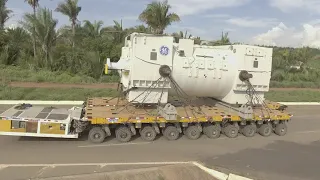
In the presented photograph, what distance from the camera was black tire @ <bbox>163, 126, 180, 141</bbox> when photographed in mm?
12859

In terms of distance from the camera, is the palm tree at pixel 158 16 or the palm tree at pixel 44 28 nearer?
the palm tree at pixel 44 28

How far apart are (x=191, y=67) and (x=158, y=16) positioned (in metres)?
20.2

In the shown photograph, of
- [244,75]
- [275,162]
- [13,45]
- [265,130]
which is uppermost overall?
[13,45]

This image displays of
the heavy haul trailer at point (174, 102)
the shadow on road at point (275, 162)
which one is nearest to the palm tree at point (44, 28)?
the heavy haul trailer at point (174, 102)

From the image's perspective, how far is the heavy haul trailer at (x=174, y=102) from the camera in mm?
11875

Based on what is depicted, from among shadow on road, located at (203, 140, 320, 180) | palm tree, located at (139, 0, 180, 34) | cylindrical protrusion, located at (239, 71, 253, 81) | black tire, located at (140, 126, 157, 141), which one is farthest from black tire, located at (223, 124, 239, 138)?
palm tree, located at (139, 0, 180, 34)

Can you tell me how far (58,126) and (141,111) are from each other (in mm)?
3236

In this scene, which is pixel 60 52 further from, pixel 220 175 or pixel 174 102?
pixel 220 175

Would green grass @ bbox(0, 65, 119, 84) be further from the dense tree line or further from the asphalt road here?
the asphalt road

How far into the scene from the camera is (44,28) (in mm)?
30047

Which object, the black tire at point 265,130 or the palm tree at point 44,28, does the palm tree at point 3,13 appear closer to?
the palm tree at point 44,28

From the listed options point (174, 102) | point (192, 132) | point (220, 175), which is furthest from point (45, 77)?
point (220, 175)

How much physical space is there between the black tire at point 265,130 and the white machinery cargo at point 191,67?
4.24 feet

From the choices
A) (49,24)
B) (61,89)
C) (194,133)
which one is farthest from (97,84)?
(194,133)
